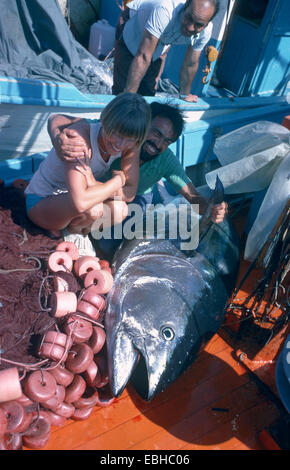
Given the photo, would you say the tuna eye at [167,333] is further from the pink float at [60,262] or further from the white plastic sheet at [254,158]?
the white plastic sheet at [254,158]

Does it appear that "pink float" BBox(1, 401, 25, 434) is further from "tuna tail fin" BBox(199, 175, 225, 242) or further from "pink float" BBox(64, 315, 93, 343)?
"tuna tail fin" BBox(199, 175, 225, 242)

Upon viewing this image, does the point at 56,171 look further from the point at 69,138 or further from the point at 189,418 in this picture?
the point at 189,418

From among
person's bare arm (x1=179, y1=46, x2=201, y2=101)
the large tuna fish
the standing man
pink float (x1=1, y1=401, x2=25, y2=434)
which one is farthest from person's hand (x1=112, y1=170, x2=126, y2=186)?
person's bare arm (x1=179, y1=46, x2=201, y2=101)

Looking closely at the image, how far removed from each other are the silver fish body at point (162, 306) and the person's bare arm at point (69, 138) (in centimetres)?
79

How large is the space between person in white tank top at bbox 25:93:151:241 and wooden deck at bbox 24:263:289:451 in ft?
3.73

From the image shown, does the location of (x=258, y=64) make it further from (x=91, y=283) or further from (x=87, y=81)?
(x=91, y=283)

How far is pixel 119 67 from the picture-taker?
379cm

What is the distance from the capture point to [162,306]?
2162 millimetres

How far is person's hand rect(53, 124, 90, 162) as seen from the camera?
2119 mm

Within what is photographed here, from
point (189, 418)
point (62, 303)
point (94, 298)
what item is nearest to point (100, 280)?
point (94, 298)

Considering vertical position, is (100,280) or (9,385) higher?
(100,280)

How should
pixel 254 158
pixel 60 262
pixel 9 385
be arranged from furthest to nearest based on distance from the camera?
1. pixel 254 158
2. pixel 60 262
3. pixel 9 385

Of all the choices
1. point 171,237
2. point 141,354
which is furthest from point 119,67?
point 141,354

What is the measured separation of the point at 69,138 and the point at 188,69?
2.31m
